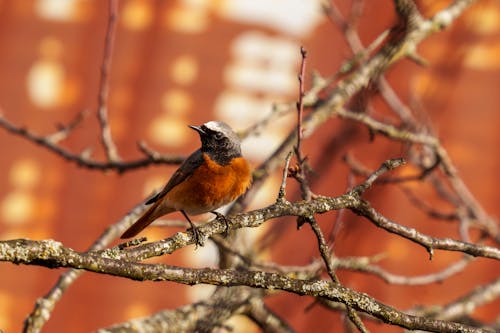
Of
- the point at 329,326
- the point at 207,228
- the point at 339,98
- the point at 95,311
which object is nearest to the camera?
the point at 329,326

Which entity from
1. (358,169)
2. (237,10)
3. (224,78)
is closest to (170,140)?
(224,78)

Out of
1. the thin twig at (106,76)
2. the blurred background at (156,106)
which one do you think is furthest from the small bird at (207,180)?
the blurred background at (156,106)

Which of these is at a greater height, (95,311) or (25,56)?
(25,56)

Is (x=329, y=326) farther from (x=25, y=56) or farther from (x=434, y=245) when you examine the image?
(x=25, y=56)

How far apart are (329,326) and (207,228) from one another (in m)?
0.66

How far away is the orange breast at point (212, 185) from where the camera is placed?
2631 mm

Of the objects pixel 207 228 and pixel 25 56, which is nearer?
pixel 207 228

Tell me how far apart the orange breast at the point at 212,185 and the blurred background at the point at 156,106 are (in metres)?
2.08

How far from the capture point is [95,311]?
484cm

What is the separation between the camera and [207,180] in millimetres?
2662

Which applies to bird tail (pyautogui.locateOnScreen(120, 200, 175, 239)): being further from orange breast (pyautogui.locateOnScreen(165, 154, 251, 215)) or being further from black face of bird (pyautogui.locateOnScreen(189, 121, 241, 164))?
black face of bird (pyautogui.locateOnScreen(189, 121, 241, 164))

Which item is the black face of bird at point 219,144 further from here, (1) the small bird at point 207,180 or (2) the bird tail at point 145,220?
(2) the bird tail at point 145,220

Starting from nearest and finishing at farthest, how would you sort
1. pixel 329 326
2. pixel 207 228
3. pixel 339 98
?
pixel 329 326
pixel 207 228
pixel 339 98

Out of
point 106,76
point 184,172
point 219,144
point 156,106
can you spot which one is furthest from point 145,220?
point 156,106
